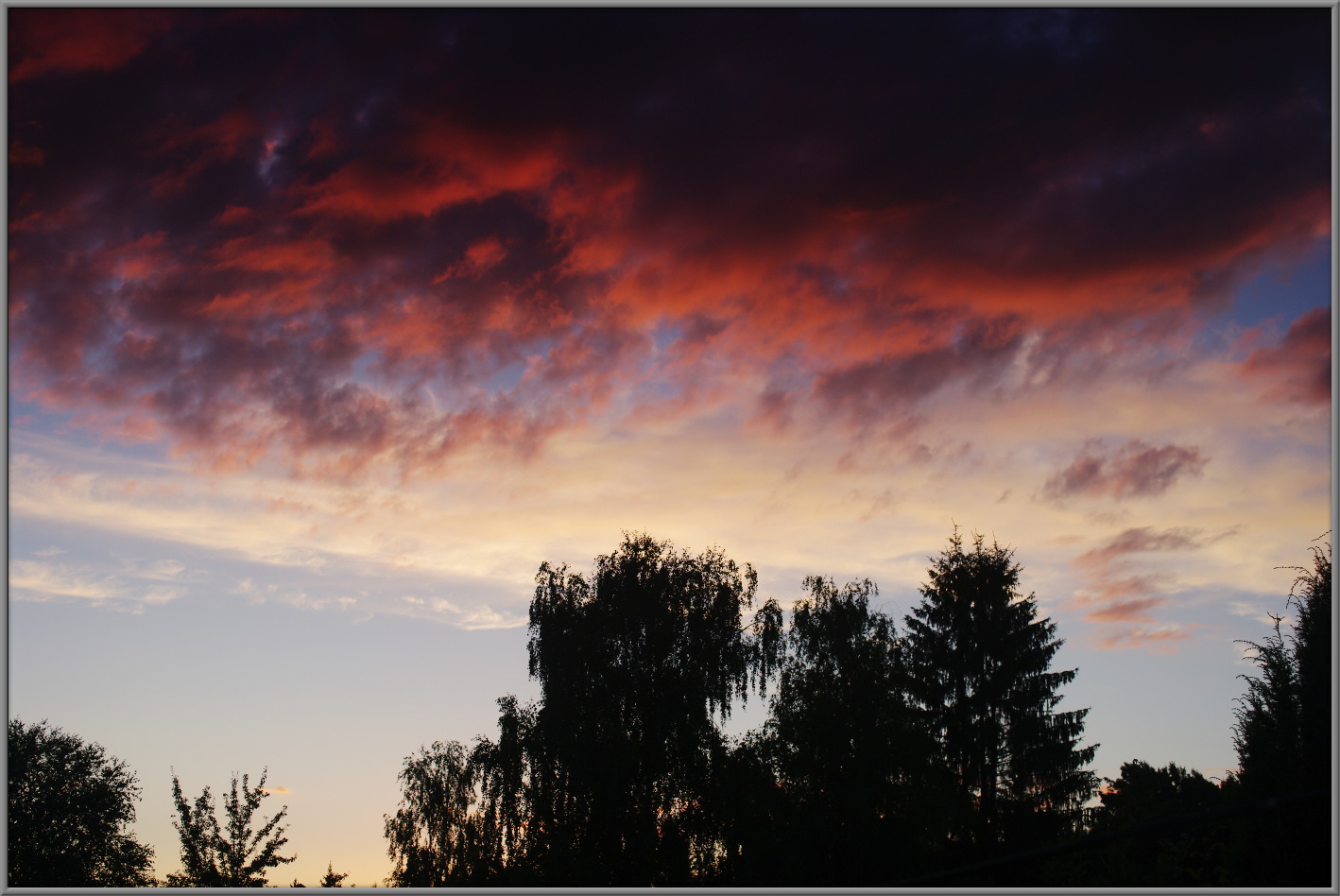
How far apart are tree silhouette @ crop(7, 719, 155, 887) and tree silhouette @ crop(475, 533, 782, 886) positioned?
27.2 metres

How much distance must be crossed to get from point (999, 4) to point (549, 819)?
24598 millimetres

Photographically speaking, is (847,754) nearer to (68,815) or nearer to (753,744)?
(753,744)

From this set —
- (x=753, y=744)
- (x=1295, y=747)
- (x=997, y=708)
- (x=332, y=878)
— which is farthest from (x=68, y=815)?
(x=1295, y=747)

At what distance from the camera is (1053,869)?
19312mm

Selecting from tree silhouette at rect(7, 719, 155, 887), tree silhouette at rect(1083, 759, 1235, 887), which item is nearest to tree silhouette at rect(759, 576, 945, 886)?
tree silhouette at rect(1083, 759, 1235, 887)

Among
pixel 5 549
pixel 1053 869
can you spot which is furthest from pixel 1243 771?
pixel 5 549

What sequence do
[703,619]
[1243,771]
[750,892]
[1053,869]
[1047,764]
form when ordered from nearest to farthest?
[750,892], [1243,771], [1053,869], [703,619], [1047,764]

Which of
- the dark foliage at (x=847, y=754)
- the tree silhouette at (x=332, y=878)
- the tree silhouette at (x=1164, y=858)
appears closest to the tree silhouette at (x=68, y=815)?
the tree silhouette at (x=332, y=878)

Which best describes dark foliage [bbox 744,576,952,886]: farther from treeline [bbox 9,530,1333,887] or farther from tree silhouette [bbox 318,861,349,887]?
tree silhouette [bbox 318,861,349,887]

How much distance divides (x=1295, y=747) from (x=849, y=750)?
1548cm

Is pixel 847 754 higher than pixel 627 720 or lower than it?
lower

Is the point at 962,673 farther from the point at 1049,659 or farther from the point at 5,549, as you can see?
the point at 5,549

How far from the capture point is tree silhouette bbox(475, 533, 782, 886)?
26.8 meters

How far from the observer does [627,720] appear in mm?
28266
